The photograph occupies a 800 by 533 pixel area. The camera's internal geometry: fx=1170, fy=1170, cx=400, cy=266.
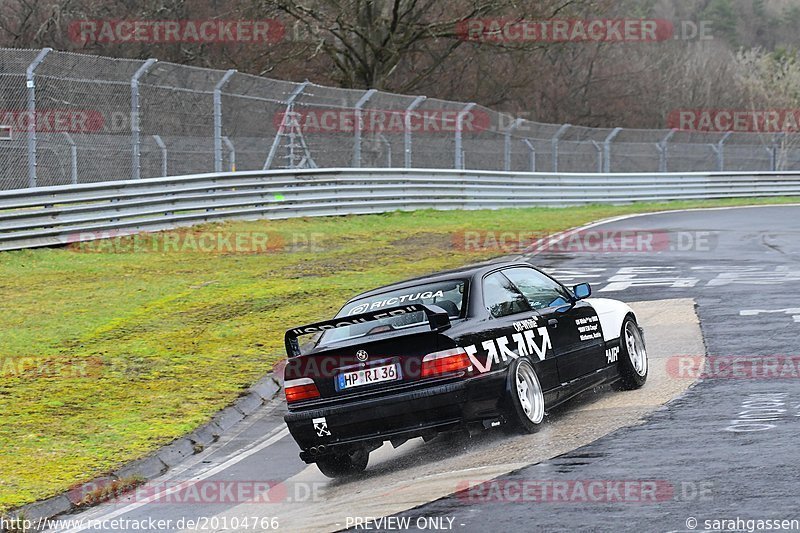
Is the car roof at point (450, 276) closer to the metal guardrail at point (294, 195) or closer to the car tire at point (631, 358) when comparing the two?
the car tire at point (631, 358)

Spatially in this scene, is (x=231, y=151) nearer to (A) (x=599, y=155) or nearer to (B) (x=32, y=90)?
(B) (x=32, y=90)

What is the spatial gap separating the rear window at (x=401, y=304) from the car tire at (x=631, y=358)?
1.92m

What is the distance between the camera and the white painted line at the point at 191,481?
7.84 metres

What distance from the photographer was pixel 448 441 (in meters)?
8.98

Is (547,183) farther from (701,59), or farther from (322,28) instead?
(701,59)

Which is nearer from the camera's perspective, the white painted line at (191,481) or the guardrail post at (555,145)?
the white painted line at (191,481)

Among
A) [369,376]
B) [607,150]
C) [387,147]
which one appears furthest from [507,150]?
[369,376]

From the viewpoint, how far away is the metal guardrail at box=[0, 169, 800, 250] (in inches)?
766

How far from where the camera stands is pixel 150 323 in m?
14.3

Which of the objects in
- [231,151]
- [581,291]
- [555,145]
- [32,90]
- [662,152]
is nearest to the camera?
[581,291]

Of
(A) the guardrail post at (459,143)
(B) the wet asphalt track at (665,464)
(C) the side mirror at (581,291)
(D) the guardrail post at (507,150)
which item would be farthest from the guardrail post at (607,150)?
(C) the side mirror at (581,291)

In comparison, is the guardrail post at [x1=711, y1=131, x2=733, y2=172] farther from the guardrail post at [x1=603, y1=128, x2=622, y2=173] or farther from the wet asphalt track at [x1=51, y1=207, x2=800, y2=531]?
the wet asphalt track at [x1=51, y1=207, x2=800, y2=531]

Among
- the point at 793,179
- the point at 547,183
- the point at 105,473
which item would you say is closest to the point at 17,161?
the point at 105,473

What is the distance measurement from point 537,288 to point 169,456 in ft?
10.7
